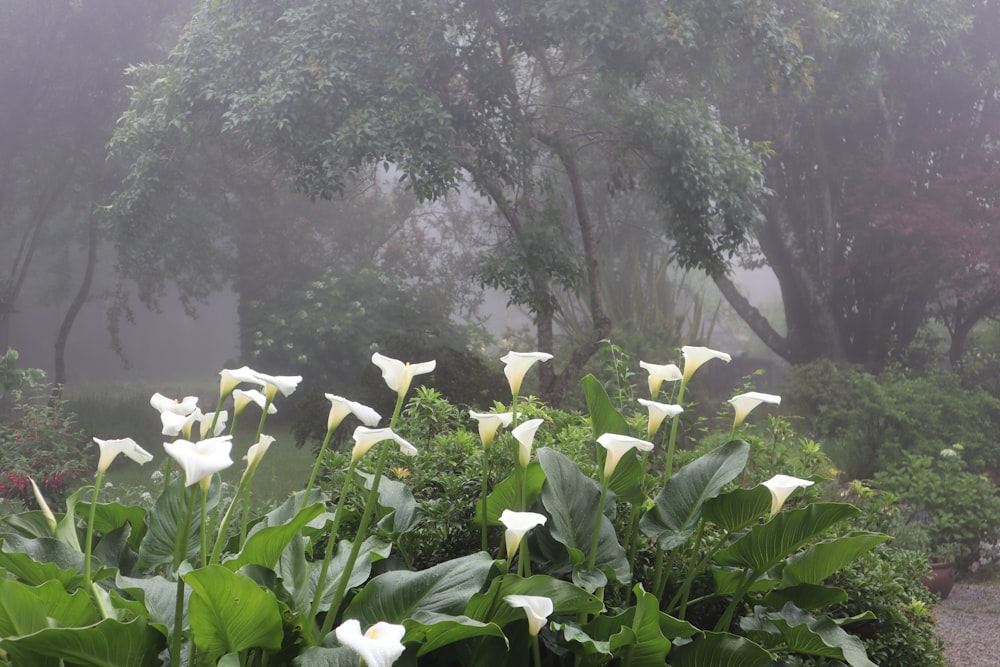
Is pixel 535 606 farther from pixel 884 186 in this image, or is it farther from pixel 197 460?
pixel 884 186

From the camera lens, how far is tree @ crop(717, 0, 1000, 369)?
5773mm

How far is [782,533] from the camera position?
1.13m

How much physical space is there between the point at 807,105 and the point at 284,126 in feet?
13.1

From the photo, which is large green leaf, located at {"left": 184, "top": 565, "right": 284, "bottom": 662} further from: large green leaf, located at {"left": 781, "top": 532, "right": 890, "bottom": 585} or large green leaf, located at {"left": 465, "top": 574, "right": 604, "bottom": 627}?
large green leaf, located at {"left": 781, "top": 532, "right": 890, "bottom": 585}

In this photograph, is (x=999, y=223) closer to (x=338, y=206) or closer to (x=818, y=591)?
(x=338, y=206)

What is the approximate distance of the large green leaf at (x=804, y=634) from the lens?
3.74 feet

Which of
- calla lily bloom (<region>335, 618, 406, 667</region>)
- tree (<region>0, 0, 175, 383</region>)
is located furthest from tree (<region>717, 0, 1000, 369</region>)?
calla lily bloom (<region>335, 618, 406, 667</region>)

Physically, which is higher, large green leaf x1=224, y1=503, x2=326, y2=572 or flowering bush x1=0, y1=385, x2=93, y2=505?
large green leaf x1=224, y1=503, x2=326, y2=572

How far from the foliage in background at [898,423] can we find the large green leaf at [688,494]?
3.59m

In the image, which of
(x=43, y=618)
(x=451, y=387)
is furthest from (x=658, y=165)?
(x=43, y=618)

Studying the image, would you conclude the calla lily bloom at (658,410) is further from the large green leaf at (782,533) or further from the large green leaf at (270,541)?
the large green leaf at (270,541)

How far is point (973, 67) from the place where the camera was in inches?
247

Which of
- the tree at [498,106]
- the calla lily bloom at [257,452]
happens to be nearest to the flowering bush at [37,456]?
the tree at [498,106]

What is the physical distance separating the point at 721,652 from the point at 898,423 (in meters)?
4.22
